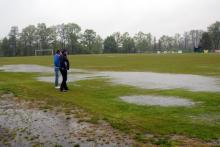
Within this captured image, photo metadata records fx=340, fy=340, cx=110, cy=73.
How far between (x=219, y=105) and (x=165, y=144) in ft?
Answer: 19.1

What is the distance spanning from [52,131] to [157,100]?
249 inches

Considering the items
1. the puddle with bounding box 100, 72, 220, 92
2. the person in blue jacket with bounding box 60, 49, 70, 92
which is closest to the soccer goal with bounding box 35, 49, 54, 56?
the puddle with bounding box 100, 72, 220, 92

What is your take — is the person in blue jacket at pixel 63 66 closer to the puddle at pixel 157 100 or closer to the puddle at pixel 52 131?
the puddle at pixel 157 100

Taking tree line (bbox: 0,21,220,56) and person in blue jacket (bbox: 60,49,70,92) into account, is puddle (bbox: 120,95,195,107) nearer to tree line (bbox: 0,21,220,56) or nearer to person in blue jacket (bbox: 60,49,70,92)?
person in blue jacket (bbox: 60,49,70,92)

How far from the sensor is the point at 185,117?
35.3ft

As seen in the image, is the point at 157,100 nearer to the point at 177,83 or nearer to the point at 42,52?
the point at 177,83

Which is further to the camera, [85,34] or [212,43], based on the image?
[85,34]

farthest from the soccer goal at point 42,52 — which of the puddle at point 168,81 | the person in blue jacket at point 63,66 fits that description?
the person in blue jacket at point 63,66

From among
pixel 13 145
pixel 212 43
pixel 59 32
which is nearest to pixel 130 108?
pixel 13 145

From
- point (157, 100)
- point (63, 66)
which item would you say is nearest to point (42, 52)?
point (63, 66)

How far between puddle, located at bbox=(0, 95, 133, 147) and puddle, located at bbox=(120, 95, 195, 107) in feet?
12.7

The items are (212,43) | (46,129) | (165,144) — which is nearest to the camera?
(165,144)

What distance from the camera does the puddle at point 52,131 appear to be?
8.28 m

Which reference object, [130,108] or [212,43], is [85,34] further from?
[130,108]
